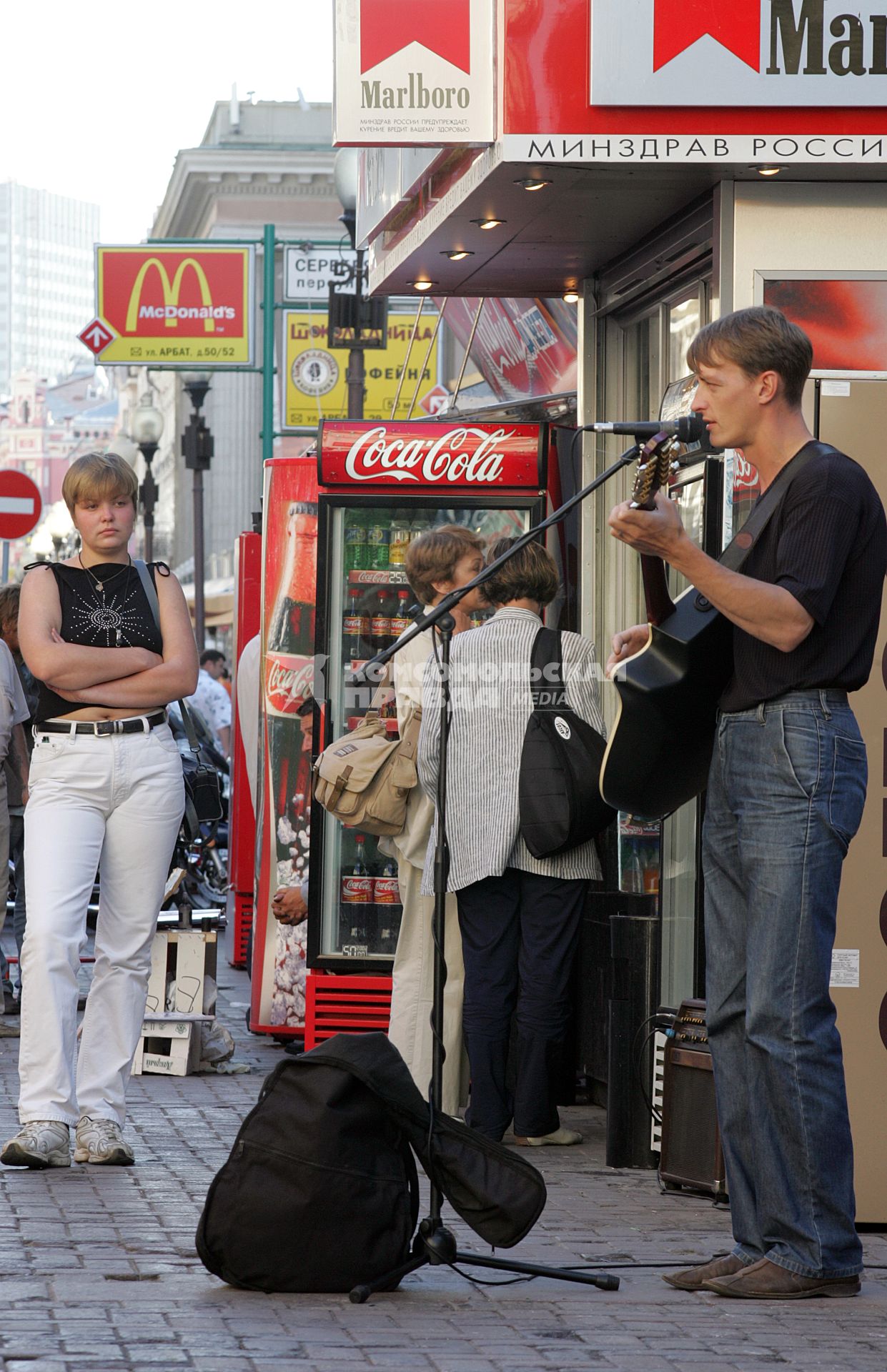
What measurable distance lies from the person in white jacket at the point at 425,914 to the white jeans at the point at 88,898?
43.8 inches

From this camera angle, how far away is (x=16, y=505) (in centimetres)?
1502

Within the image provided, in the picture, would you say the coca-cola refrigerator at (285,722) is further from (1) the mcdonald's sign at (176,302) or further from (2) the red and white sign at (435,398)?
(1) the mcdonald's sign at (176,302)

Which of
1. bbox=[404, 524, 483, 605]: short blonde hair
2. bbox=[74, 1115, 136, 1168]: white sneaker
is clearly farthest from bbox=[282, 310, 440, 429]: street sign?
bbox=[74, 1115, 136, 1168]: white sneaker

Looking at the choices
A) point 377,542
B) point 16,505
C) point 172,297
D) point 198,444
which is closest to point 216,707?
point 16,505

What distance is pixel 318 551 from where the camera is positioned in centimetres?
777

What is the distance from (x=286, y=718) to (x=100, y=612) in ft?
9.50

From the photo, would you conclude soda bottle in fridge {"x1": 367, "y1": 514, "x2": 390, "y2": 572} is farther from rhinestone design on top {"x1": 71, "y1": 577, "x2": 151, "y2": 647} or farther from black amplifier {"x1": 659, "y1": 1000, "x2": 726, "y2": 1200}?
black amplifier {"x1": 659, "y1": 1000, "x2": 726, "y2": 1200}

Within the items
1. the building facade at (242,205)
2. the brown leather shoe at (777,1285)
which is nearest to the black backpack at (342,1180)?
the brown leather shoe at (777,1285)

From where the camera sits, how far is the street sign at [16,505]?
14930 millimetres

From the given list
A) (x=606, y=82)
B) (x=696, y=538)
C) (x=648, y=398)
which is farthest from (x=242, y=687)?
(x=606, y=82)

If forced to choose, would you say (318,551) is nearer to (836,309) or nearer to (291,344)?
(836,309)

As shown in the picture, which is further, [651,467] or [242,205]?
[242,205]

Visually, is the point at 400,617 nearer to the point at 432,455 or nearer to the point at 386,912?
the point at 432,455

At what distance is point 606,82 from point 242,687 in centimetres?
468
